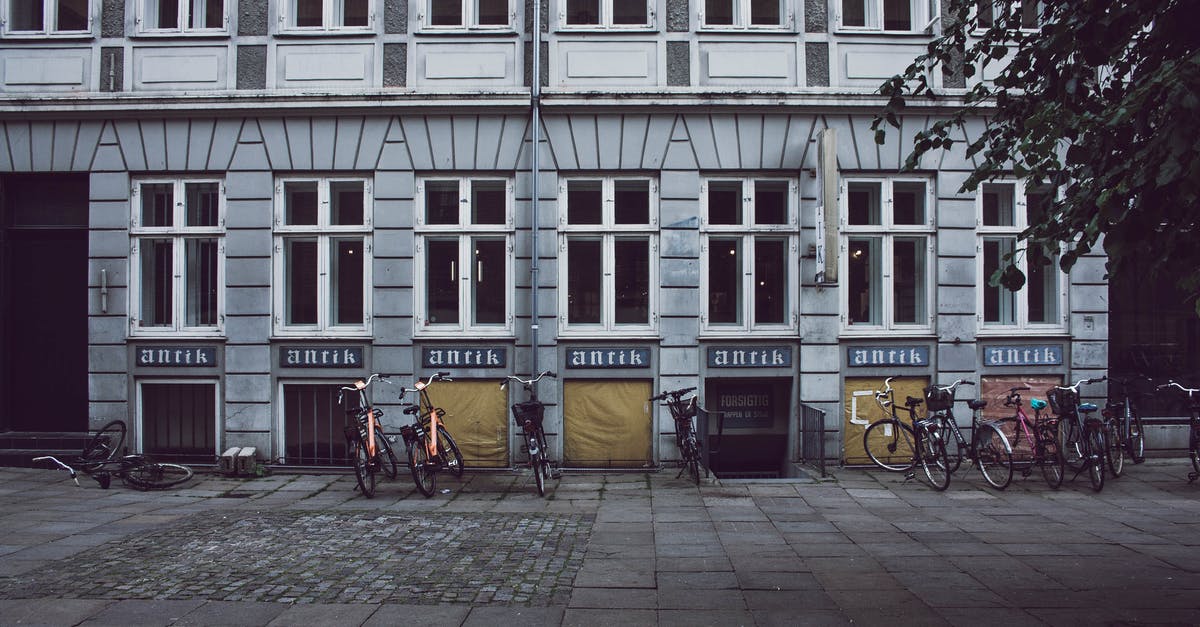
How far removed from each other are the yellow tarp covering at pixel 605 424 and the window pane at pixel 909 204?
14.3ft

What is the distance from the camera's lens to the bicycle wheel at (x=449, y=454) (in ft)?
34.4

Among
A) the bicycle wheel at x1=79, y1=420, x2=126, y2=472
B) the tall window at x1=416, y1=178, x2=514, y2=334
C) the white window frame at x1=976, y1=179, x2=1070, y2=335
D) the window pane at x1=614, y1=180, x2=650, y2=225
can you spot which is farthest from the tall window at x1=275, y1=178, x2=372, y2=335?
the white window frame at x1=976, y1=179, x2=1070, y2=335

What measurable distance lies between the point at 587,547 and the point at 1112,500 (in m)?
6.23

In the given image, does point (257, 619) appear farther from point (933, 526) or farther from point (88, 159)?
point (88, 159)

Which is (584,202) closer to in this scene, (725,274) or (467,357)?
(725,274)

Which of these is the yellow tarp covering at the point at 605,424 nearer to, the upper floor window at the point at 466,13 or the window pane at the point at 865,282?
the window pane at the point at 865,282

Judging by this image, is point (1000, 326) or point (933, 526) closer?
point (933, 526)

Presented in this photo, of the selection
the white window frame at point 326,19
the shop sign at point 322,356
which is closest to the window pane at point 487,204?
the shop sign at point 322,356

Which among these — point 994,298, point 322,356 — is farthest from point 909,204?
point 322,356

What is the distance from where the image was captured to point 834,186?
1116 centimetres

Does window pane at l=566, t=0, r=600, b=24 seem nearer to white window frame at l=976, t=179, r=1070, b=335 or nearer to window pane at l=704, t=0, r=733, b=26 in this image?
window pane at l=704, t=0, r=733, b=26

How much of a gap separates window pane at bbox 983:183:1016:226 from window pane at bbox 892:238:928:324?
103cm

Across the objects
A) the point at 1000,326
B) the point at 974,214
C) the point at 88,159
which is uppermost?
the point at 88,159

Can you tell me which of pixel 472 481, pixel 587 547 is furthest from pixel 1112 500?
pixel 472 481
